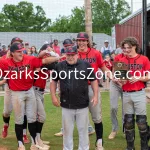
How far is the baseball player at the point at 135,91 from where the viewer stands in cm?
584

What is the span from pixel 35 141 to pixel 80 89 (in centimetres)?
161

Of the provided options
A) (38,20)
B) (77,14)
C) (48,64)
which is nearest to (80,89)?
(48,64)

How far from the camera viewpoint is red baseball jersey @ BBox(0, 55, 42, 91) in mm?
5918

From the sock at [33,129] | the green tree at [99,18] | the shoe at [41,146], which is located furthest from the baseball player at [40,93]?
the green tree at [99,18]

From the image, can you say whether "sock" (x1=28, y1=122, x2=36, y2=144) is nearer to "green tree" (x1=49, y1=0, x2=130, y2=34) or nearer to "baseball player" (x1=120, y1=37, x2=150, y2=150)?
"baseball player" (x1=120, y1=37, x2=150, y2=150)

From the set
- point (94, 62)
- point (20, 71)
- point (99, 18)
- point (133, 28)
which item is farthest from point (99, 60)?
point (99, 18)

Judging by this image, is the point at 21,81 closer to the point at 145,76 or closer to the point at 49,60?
the point at 49,60

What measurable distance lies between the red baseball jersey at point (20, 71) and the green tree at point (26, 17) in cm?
5098

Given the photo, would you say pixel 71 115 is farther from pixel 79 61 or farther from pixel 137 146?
pixel 137 146

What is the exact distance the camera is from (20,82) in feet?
19.5

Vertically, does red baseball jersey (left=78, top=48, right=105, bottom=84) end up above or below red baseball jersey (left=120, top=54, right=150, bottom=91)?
above

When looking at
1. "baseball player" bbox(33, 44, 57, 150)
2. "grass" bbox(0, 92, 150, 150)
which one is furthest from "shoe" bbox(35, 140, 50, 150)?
"grass" bbox(0, 92, 150, 150)

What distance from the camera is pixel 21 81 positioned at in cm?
596

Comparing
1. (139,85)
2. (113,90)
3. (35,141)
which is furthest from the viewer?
(113,90)
